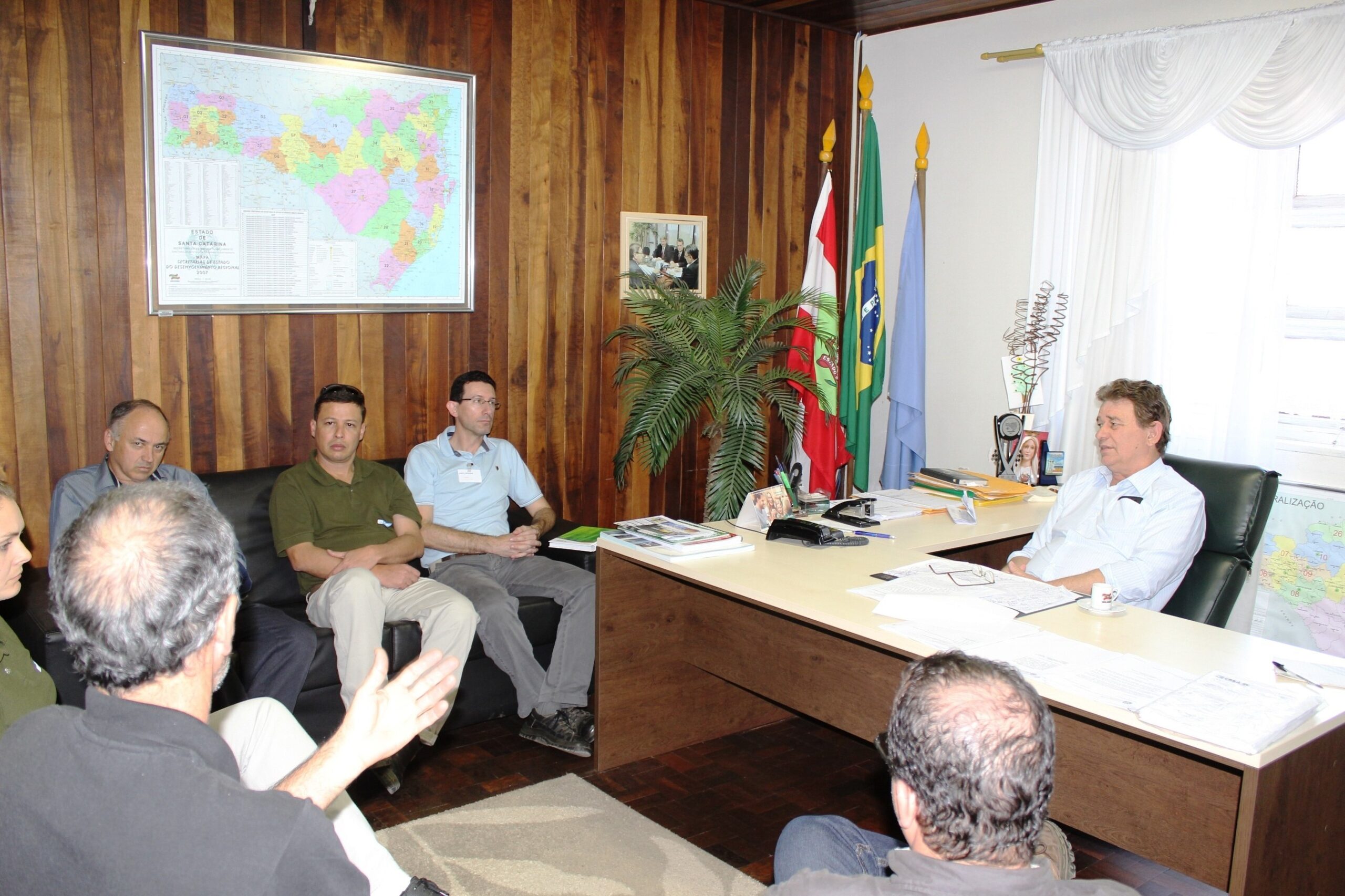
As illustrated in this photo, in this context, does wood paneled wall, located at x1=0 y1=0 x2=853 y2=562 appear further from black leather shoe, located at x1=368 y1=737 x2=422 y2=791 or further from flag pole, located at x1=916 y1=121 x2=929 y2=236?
black leather shoe, located at x1=368 y1=737 x2=422 y2=791

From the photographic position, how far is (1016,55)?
186 inches

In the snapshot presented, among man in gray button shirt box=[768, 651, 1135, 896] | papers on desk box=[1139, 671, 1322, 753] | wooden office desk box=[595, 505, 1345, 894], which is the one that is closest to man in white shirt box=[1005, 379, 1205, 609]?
wooden office desk box=[595, 505, 1345, 894]

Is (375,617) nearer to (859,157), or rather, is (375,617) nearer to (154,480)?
(154,480)

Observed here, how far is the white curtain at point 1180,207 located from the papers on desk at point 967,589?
1.76 meters

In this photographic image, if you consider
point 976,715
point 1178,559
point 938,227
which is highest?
point 938,227

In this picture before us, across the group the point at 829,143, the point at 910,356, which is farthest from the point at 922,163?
the point at 910,356

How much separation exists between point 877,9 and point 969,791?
4446 mm

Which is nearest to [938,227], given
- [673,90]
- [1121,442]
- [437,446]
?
[673,90]

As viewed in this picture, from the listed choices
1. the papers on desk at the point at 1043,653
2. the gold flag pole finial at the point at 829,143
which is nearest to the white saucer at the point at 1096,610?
the papers on desk at the point at 1043,653

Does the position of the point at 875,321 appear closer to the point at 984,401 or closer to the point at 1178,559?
the point at 984,401

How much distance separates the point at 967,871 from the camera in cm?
127

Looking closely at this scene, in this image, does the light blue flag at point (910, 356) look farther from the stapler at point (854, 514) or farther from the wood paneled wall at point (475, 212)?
the stapler at point (854, 514)

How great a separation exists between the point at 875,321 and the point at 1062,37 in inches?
57.2

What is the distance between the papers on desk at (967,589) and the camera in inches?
103
